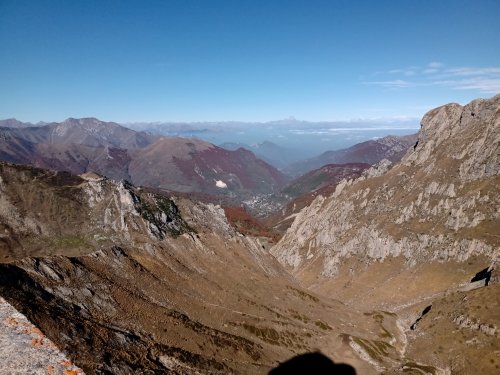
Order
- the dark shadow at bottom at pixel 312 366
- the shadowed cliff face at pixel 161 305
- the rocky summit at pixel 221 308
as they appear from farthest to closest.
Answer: the dark shadow at bottom at pixel 312 366
the rocky summit at pixel 221 308
the shadowed cliff face at pixel 161 305

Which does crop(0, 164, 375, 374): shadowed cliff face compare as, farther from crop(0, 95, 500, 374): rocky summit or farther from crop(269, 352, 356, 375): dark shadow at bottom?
crop(269, 352, 356, 375): dark shadow at bottom

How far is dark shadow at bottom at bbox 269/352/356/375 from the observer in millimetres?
99863

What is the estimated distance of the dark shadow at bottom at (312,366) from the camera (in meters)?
99.9

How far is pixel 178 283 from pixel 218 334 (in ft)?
106

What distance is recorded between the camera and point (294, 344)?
117 meters

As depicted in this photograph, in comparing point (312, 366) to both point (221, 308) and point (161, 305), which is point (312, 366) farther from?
point (161, 305)

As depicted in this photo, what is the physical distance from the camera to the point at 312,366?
107 m

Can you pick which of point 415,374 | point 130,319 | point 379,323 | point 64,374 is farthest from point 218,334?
point 379,323

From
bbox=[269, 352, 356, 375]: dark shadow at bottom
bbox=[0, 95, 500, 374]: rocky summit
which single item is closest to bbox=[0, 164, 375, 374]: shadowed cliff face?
bbox=[0, 95, 500, 374]: rocky summit

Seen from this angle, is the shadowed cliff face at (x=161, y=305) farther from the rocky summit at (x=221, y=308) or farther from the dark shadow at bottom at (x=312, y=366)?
the dark shadow at bottom at (x=312, y=366)

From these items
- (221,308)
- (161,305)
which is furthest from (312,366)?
(161,305)

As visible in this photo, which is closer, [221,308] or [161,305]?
[161,305]

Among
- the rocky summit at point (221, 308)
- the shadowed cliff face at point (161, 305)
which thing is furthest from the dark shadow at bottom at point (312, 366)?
the shadowed cliff face at point (161, 305)

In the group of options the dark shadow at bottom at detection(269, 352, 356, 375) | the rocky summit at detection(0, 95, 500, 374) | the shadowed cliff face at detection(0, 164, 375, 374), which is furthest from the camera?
the dark shadow at bottom at detection(269, 352, 356, 375)
